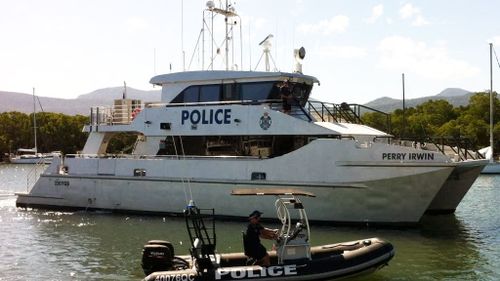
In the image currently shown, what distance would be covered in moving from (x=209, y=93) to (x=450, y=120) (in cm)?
5740

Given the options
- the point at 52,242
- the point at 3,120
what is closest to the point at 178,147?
the point at 52,242

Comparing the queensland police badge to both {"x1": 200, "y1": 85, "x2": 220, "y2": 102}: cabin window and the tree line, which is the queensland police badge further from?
the tree line

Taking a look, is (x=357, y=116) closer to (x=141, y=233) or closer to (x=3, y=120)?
(x=141, y=233)

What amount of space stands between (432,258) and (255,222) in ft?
16.1

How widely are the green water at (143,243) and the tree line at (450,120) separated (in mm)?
40607

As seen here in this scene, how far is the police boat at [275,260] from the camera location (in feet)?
33.4

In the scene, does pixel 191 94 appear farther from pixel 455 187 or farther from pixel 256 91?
pixel 455 187

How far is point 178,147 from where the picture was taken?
19.8 meters

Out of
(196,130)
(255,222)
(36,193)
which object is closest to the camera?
(255,222)

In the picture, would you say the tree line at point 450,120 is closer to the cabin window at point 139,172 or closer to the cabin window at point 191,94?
the cabin window at point 191,94

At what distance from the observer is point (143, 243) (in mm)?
14938

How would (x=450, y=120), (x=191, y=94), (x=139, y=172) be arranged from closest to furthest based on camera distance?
1. (x=139, y=172)
2. (x=191, y=94)
3. (x=450, y=120)

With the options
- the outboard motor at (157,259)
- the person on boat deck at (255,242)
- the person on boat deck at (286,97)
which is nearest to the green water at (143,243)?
the outboard motor at (157,259)

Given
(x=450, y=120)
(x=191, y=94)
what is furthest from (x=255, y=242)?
(x=450, y=120)
